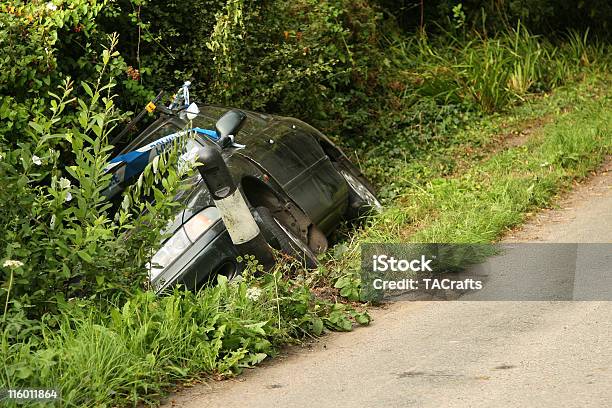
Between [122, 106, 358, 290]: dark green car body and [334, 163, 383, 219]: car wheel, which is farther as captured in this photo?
[334, 163, 383, 219]: car wheel

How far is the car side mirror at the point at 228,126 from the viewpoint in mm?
7781

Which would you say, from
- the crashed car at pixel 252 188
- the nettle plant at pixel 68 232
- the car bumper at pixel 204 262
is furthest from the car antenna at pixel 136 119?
the nettle plant at pixel 68 232

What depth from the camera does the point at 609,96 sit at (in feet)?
43.2

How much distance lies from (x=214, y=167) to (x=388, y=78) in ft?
22.0

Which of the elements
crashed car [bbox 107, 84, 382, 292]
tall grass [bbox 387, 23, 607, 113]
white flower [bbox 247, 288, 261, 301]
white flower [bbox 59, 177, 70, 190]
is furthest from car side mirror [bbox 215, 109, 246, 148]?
tall grass [bbox 387, 23, 607, 113]

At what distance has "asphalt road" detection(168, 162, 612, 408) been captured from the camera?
17.4 ft

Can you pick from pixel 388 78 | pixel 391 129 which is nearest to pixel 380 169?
pixel 391 129

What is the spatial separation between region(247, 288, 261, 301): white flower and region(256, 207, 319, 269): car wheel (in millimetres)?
876

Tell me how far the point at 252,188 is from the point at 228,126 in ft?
1.96

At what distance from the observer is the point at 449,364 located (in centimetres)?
580

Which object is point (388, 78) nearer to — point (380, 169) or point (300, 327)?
point (380, 169)

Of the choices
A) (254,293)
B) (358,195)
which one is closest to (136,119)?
(358,195)

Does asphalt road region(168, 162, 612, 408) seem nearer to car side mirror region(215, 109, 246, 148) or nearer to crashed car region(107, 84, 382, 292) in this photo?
crashed car region(107, 84, 382, 292)

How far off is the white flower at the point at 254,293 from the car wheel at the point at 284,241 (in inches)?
34.5
